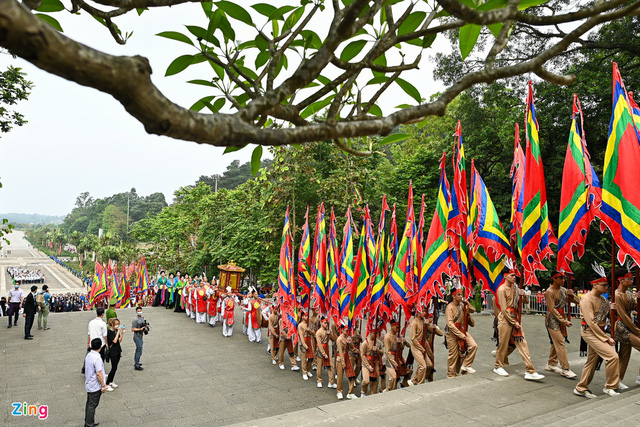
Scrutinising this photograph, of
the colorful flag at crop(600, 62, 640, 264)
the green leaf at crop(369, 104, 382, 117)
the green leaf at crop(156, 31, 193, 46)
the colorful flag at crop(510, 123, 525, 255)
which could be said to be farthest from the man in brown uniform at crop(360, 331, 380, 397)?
the green leaf at crop(156, 31, 193, 46)

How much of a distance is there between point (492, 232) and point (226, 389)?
5.88 metres

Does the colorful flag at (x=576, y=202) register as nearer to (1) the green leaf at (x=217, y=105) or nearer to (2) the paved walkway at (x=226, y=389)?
(2) the paved walkway at (x=226, y=389)

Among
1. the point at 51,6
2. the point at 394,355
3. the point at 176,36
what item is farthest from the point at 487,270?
the point at 51,6

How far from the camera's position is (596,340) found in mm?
6148

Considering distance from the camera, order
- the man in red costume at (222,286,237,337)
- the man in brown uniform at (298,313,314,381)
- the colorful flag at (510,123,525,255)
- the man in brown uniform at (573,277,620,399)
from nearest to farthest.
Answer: the man in brown uniform at (573,277,620,399) → the colorful flag at (510,123,525,255) → the man in brown uniform at (298,313,314,381) → the man in red costume at (222,286,237,337)

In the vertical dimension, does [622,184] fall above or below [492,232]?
above

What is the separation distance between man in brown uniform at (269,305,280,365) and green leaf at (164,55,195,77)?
9318 mm

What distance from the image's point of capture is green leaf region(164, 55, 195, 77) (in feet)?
8.00

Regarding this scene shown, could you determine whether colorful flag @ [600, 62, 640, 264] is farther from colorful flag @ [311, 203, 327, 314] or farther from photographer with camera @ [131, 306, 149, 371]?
photographer with camera @ [131, 306, 149, 371]

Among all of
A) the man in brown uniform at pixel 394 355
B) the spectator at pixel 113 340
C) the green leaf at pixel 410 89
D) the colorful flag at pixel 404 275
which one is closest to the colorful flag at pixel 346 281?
the colorful flag at pixel 404 275

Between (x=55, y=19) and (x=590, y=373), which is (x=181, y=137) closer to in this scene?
(x=55, y=19)

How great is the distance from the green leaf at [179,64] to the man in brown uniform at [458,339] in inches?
253

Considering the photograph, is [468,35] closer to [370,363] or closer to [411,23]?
[411,23]

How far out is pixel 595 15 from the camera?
2.32 meters
